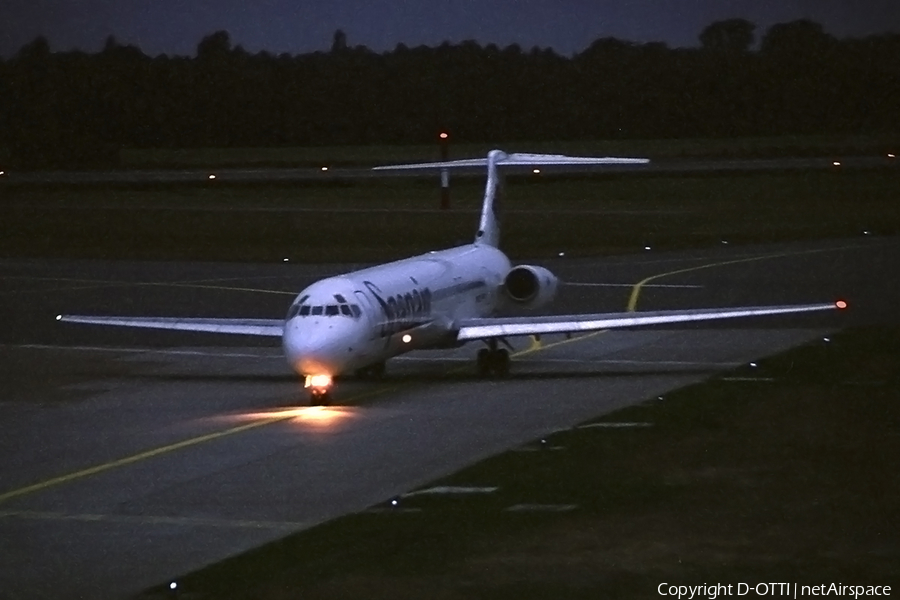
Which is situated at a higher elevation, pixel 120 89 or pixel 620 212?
pixel 120 89

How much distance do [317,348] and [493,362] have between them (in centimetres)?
539

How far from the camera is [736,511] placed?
57.6 ft

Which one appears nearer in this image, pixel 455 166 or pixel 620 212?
pixel 455 166

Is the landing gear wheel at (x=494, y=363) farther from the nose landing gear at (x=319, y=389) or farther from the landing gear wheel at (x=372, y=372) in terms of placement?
the nose landing gear at (x=319, y=389)

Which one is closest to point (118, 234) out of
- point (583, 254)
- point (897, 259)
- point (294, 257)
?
point (294, 257)

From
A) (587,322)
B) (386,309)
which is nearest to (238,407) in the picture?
(386,309)

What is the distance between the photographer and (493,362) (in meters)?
30.0

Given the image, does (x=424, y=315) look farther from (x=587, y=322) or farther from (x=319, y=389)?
(x=319, y=389)

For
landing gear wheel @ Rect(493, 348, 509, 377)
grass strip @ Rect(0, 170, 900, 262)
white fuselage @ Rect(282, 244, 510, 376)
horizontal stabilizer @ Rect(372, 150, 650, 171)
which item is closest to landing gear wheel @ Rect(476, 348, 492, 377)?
landing gear wheel @ Rect(493, 348, 509, 377)

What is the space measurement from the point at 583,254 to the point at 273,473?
35.1 m

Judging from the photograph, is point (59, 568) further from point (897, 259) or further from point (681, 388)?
point (897, 259)

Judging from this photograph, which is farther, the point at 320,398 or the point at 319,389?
the point at 320,398

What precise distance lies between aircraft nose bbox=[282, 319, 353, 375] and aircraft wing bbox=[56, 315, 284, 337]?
98.1 inches

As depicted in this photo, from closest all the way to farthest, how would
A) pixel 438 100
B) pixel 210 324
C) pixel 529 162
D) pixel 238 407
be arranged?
pixel 238 407 < pixel 210 324 < pixel 529 162 < pixel 438 100
